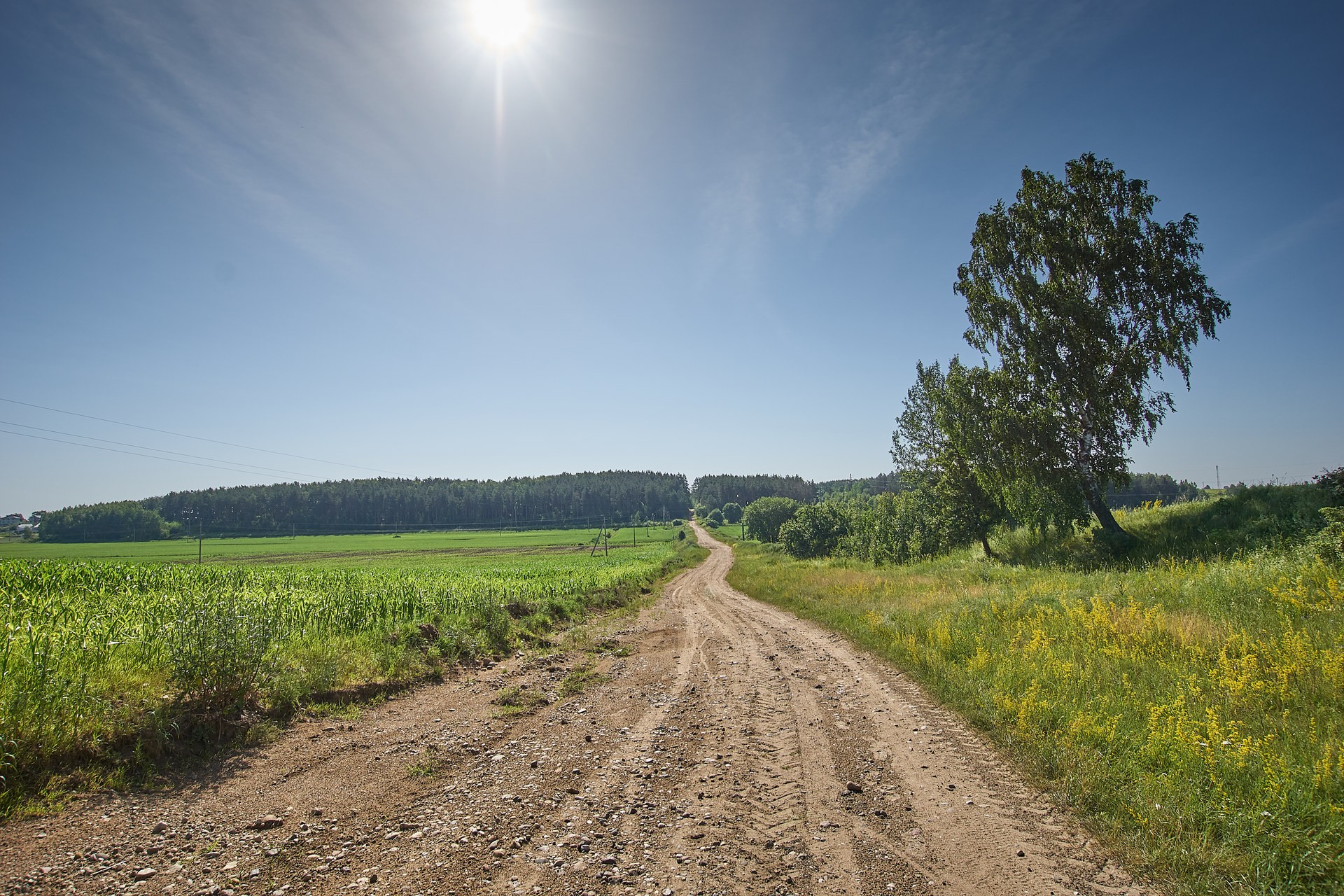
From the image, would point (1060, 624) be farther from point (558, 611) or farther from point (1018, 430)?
point (558, 611)

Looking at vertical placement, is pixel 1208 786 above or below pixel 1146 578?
Result: below

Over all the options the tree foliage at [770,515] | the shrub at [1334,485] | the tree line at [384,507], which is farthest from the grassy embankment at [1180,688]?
the tree line at [384,507]

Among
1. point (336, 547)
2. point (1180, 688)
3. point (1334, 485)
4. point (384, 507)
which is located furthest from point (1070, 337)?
point (384, 507)

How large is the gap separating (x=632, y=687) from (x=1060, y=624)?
975 centimetres

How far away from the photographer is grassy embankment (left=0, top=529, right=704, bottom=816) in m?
6.40

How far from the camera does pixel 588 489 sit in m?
170

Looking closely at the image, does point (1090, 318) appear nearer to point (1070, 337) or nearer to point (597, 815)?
point (1070, 337)

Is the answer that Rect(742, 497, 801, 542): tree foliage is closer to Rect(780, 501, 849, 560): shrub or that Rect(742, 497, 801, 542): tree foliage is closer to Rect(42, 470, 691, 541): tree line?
Rect(780, 501, 849, 560): shrub

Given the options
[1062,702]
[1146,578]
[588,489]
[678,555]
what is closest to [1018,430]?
[1146,578]

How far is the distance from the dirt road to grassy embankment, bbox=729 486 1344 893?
0.79 m

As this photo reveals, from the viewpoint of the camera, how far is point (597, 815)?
5.76 metres

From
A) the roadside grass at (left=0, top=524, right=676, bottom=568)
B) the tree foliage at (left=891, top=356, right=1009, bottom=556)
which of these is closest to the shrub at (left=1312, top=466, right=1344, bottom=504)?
the tree foliage at (left=891, top=356, right=1009, bottom=556)

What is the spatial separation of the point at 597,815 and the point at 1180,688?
340 inches

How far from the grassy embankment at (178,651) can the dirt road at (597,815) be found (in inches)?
35.0
